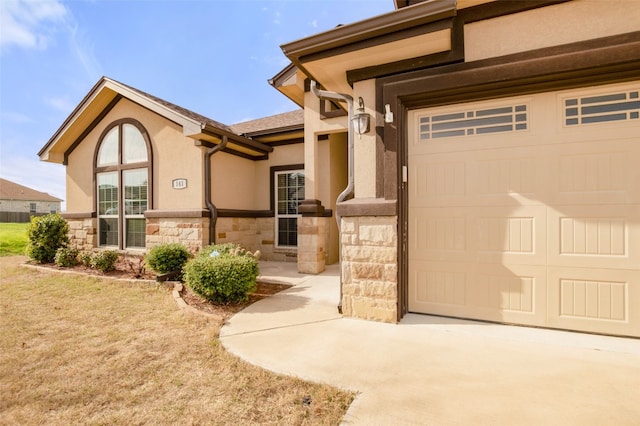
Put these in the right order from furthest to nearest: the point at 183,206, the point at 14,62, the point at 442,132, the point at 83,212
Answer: the point at 14,62 → the point at 83,212 → the point at 183,206 → the point at 442,132

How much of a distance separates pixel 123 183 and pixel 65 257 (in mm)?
2460

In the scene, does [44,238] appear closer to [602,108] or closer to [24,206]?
[602,108]

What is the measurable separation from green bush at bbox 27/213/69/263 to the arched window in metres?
1.03

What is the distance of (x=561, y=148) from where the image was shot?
3.15 meters

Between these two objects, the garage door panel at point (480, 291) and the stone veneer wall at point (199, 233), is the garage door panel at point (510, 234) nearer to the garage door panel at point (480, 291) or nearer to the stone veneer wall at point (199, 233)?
the garage door panel at point (480, 291)

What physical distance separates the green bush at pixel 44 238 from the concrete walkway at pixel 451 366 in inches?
317

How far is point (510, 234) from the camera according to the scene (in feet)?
10.9

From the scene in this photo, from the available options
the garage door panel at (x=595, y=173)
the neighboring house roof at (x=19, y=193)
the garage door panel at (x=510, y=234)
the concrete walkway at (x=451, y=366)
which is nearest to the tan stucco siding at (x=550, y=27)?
the garage door panel at (x=595, y=173)

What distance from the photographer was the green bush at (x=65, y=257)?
752 centimetres

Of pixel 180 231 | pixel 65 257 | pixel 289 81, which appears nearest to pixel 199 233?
pixel 180 231

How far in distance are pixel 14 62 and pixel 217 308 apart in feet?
44.7

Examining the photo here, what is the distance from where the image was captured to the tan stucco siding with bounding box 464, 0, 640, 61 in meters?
2.78

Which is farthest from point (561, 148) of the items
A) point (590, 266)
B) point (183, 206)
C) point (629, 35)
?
point (183, 206)

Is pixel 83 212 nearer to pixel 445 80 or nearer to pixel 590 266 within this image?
pixel 445 80
